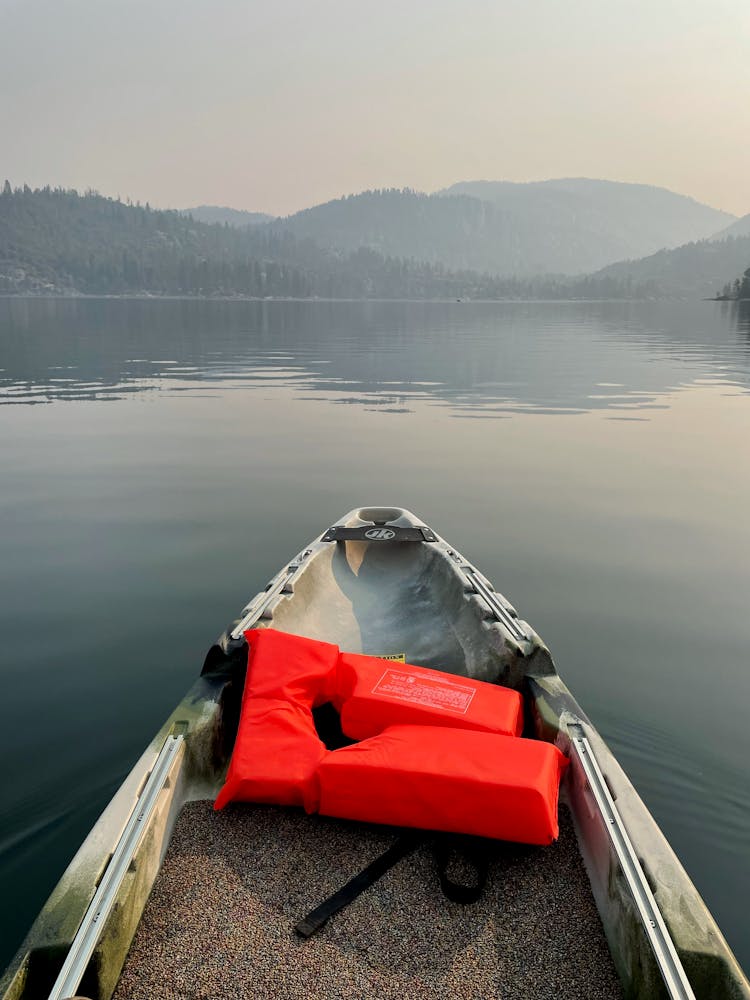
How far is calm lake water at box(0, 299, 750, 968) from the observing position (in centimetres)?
566

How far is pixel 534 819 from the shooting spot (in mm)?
3797

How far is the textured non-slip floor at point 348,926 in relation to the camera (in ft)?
10.9

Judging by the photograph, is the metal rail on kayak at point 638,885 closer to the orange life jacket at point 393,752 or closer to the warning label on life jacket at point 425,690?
the orange life jacket at point 393,752

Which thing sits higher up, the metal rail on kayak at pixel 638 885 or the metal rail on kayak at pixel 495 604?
the metal rail on kayak at pixel 495 604

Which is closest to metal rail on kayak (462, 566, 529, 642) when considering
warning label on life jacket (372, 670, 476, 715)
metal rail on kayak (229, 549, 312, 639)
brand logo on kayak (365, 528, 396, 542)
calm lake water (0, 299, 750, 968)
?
warning label on life jacket (372, 670, 476, 715)

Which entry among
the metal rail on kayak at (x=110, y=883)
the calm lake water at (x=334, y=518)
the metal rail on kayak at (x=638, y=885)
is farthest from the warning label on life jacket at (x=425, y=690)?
the calm lake water at (x=334, y=518)

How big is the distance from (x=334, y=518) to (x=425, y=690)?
7.90 metres

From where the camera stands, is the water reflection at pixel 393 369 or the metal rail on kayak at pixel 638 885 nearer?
the metal rail on kayak at pixel 638 885

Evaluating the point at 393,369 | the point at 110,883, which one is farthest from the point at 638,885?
the point at 393,369

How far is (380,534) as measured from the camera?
29.9 ft

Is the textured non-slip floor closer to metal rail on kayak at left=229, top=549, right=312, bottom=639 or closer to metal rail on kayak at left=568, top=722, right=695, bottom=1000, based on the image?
metal rail on kayak at left=568, top=722, right=695, bottom=1000

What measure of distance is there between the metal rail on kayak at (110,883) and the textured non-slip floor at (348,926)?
0.37 m

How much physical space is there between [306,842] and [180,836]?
75 cm

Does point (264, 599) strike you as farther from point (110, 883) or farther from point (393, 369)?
point (393, 369)
